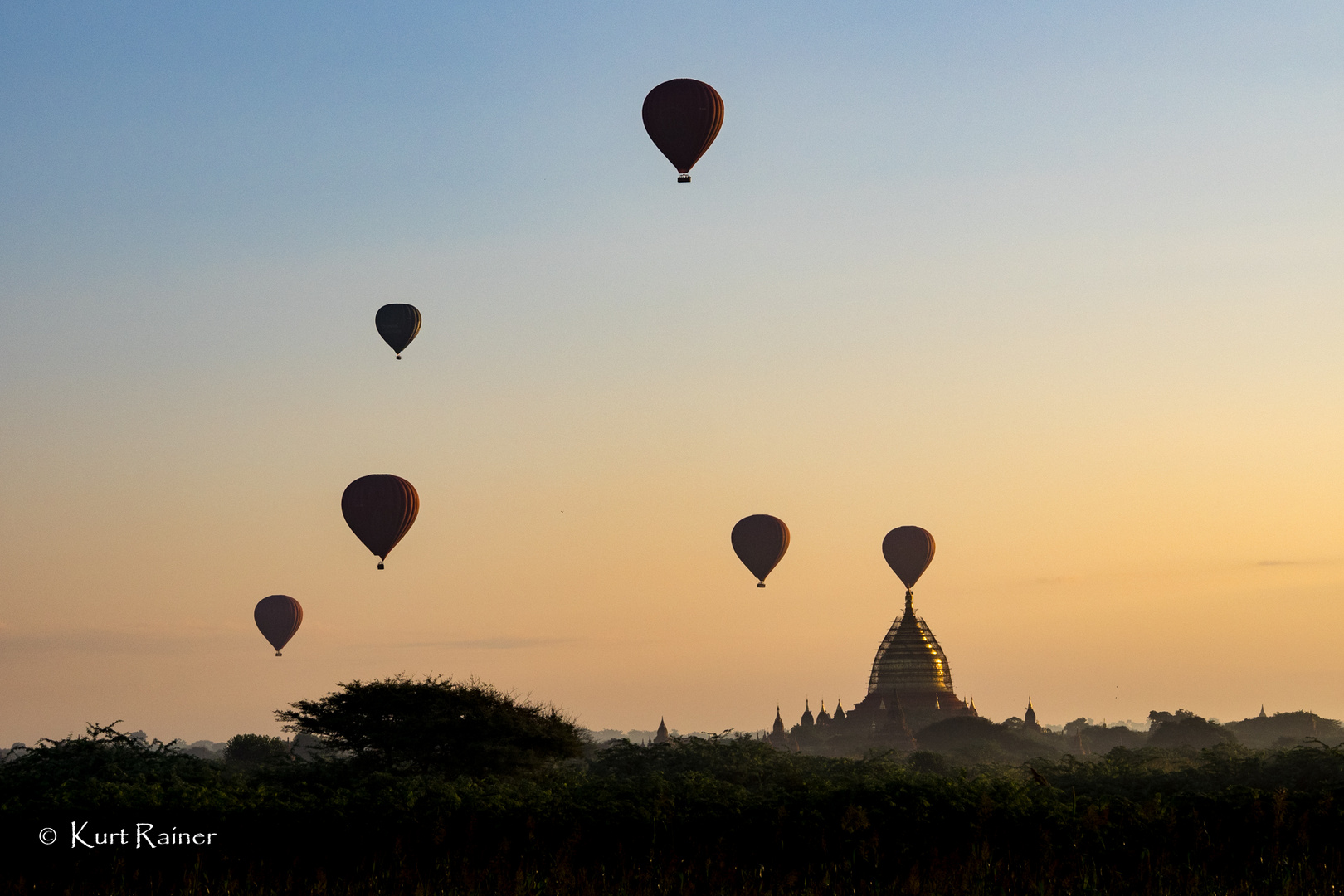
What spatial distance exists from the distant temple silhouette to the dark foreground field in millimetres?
142040

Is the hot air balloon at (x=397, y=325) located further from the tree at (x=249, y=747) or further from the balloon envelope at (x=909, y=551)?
the balloon envelope at (x=909, y=551)

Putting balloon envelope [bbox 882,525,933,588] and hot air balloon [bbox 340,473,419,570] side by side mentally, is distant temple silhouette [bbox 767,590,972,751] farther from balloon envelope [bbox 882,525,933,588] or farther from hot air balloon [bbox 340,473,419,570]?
hot air balloon [bbox 340,473,419,570]

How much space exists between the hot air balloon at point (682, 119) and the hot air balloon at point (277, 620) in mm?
47163

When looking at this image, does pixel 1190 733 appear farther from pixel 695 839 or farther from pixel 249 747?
pixel 695 839

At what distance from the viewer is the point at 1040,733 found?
174500 millimetres

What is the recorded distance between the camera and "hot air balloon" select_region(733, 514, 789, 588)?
95.3 m

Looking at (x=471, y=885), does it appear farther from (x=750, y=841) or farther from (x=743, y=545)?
(x=743, y=545)

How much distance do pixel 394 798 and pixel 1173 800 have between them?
13.3 meters

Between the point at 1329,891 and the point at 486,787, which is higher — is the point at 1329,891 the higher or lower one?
the lower one

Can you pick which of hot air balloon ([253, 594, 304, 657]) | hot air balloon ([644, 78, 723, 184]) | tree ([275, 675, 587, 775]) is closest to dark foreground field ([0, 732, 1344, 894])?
tree ([275, 675, 587, 775])

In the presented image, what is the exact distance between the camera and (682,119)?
2303 inches

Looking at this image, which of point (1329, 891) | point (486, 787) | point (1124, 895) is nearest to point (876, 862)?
point (1124, 895)

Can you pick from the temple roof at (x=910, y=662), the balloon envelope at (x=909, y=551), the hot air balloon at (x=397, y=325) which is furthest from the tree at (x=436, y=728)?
the temple roof at (x=910, y=662)

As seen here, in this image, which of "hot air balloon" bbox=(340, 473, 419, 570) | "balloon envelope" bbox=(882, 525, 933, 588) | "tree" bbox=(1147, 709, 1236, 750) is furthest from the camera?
"tree" bbox=(1147, 709, 1236, 750)
